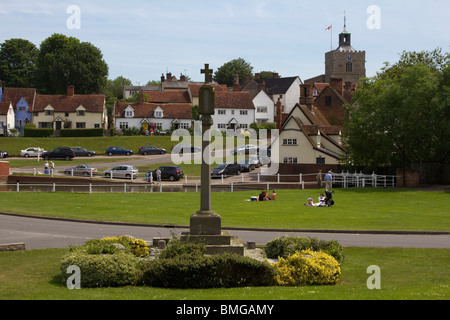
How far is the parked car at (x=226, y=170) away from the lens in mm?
59406

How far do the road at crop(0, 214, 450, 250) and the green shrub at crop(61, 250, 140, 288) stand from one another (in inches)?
246

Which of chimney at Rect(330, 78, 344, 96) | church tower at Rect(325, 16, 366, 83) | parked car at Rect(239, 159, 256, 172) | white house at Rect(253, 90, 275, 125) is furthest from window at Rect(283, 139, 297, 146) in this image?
church tower at Rect(325, 16, 366, 83)

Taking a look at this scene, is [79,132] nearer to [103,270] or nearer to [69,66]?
[69,66]

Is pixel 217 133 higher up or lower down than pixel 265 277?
higher up

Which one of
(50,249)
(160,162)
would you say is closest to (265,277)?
(50,249)

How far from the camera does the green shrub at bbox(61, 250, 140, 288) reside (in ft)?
46.1

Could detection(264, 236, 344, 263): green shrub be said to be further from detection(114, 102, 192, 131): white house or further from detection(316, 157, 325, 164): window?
detection(114, 102, 192, 131): white house

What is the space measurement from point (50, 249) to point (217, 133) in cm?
7264

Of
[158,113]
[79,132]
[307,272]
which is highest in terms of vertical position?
[158,113]

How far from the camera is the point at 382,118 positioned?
4966cm

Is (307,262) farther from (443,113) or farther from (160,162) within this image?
(160,162)

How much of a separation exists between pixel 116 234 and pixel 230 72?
13385cm

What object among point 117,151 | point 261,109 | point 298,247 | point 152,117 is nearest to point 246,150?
point 117,151

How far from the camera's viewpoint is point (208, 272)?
14.1 metres
